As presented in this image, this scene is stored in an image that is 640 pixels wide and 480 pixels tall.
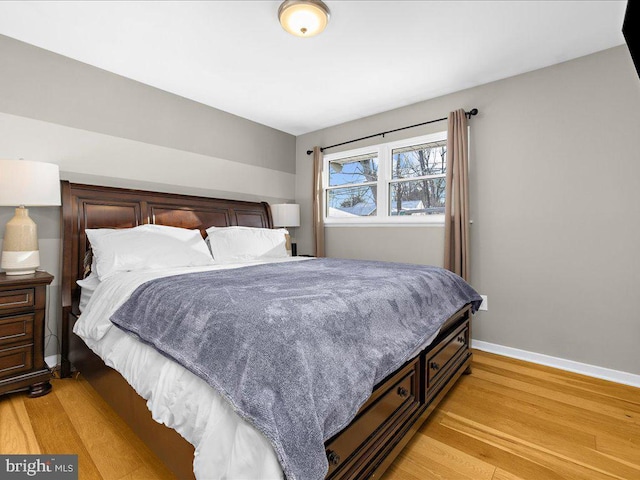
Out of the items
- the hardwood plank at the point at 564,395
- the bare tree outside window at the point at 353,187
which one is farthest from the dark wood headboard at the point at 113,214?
the hardwood plank at the point at 564,395

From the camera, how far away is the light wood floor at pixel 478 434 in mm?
1477

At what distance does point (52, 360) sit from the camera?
2502 mm

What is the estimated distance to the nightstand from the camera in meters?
1.97

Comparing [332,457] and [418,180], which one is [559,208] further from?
[332,457]

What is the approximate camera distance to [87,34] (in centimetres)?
229

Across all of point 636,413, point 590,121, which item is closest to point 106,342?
point 636,413

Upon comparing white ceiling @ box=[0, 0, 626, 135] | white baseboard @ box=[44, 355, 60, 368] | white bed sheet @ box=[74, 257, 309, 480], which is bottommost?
white baseboard @ box=[44, 355, 60, 368]

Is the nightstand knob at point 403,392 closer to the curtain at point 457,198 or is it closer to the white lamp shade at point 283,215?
the curtain at point 457,198

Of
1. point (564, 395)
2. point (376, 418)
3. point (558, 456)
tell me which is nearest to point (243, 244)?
point (376, 418)

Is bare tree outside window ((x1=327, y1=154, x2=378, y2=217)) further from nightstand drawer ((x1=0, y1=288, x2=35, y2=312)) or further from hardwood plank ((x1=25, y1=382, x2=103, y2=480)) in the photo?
hardwood plank ((x1=25, y1=382, x2=103, y2=480))

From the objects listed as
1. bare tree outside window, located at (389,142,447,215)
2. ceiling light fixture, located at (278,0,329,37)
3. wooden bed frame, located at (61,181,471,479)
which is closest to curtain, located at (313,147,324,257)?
bare tree outside window, located at (389,142,447,215)

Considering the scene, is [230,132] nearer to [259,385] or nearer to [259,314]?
[259,314]

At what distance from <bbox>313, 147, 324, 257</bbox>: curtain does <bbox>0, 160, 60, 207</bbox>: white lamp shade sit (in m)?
2.69

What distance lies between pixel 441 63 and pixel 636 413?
112 inches
